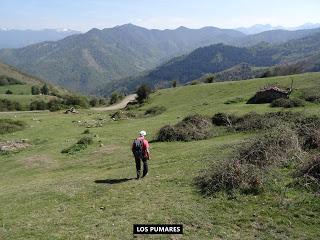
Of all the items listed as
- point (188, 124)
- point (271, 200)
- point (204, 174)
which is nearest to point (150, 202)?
point (204, 174)

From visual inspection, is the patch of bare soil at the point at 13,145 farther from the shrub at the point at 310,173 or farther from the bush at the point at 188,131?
the shrub at the point at 310,173

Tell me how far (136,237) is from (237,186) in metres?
5.41

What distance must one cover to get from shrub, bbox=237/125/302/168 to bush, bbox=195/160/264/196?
1.18 m

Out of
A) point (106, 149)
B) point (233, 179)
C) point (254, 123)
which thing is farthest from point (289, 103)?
point (233, 179)

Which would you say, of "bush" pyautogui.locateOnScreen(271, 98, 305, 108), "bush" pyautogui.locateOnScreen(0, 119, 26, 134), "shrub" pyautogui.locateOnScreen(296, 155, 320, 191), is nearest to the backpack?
"shrub" pyautogui.locateOnScreen(296, 155, 320, 191)

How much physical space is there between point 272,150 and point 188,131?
45.2 feet

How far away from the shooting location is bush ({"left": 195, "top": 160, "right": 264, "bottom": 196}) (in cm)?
1777

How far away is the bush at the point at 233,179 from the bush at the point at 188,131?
14.3 metres

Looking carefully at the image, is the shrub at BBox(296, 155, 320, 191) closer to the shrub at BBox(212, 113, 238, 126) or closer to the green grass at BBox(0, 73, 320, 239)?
the green grass at BBox(0, 73, 320, 239)

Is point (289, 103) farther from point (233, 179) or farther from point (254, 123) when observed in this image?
point (233, 179)

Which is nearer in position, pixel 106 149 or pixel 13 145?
pixel 106 149

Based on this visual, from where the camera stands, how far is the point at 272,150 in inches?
816

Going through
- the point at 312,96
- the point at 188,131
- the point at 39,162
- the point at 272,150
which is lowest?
the point at 39,162

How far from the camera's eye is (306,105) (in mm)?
40969
